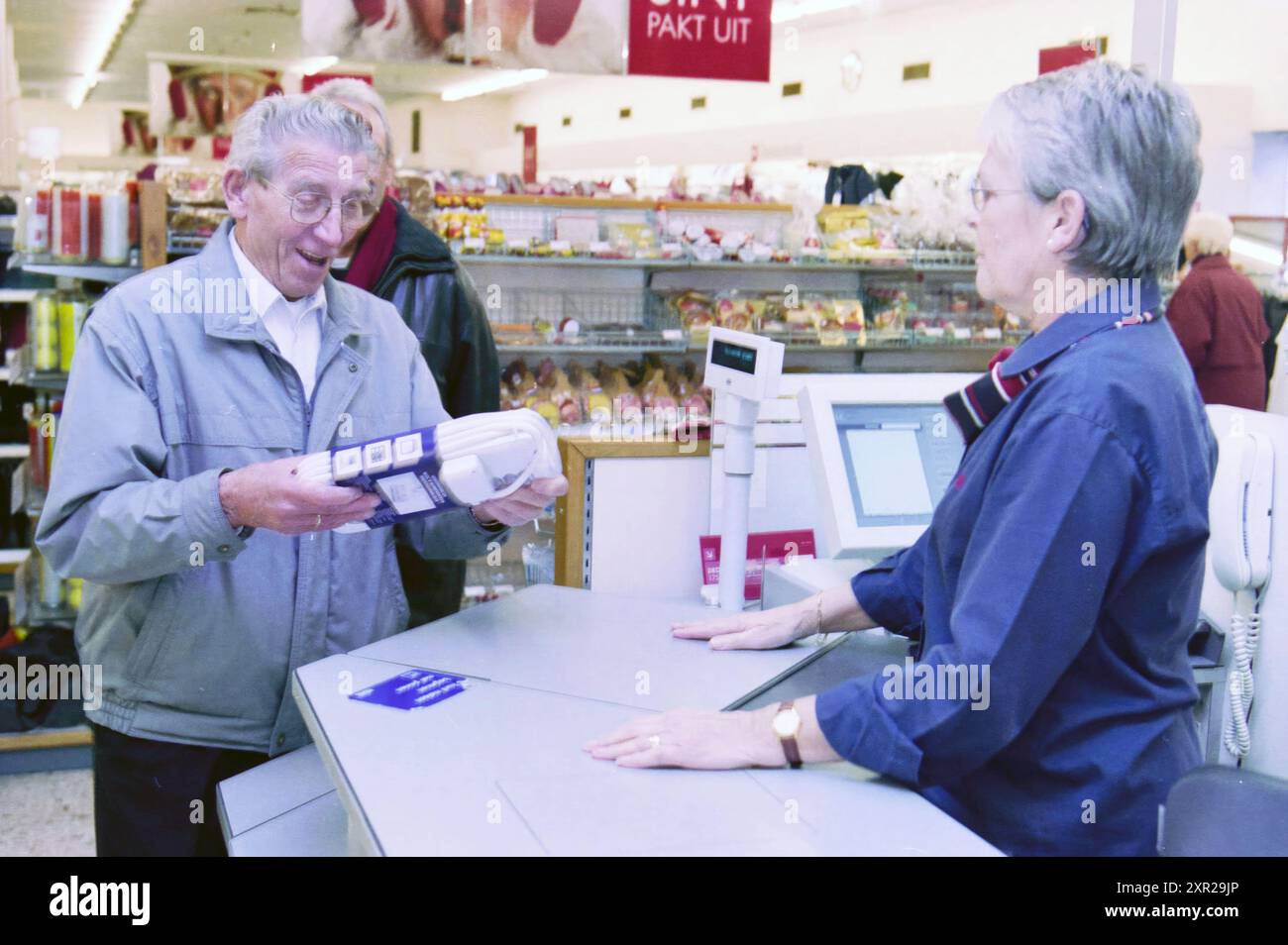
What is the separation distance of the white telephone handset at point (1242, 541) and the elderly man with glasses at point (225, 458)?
121cm

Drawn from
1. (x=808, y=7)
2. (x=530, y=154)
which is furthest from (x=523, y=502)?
(x=808, y=7)

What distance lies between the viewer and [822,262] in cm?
632

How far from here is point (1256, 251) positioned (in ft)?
Answer: 28.6

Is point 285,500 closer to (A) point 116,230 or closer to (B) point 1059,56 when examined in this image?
(A) point 116,230

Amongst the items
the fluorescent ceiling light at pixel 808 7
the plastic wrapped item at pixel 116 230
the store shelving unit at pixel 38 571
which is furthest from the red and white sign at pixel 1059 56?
the fluorescent ceiling light at pixel 808 7

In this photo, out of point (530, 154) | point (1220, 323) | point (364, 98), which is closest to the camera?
point (364, 98)

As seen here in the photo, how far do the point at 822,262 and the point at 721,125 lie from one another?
9.08 metres

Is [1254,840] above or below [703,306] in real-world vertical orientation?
below

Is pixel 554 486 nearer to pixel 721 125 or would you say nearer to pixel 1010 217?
pixel 1010 217

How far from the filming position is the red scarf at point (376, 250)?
10.8ft

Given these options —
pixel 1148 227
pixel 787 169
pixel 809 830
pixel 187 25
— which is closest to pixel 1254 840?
pixel 809 830

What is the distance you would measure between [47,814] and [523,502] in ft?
9.64

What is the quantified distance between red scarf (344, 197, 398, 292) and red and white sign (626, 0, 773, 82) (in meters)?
2.99
